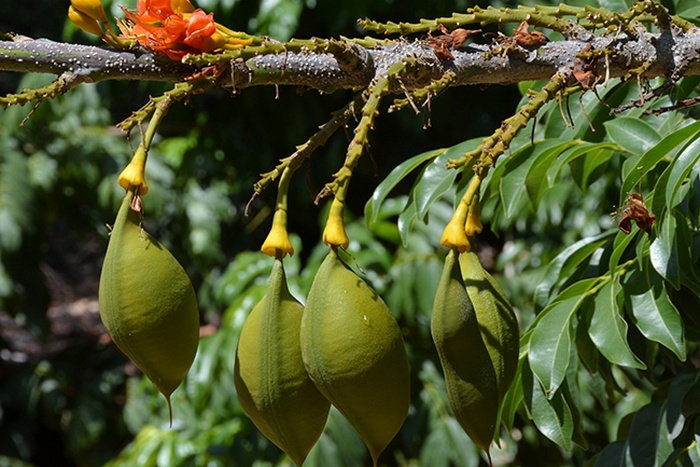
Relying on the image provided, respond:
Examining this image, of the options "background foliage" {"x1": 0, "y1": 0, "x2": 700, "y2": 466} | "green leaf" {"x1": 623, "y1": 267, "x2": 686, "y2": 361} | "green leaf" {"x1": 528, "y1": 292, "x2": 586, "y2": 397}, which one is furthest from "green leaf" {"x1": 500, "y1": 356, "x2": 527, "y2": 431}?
"green leaf" {"x1": 623, "y1": 267, "x2": 686, "y2": 361}

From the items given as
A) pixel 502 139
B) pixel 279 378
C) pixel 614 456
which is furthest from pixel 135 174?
pixel 614 456

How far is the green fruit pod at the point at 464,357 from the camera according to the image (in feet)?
2.71

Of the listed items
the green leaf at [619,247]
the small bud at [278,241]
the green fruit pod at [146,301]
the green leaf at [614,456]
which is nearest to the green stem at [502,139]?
the small bud at [278,241]

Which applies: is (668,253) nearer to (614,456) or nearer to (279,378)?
(614,456)

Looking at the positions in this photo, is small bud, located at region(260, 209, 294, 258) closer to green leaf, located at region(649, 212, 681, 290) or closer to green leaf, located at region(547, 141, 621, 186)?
green leaf, located at region(649, 212, 681, 290)

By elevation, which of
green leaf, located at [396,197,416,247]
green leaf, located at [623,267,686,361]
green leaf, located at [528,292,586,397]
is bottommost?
green leaf, located at [528,292,586,397]

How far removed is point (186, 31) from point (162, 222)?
3.36m

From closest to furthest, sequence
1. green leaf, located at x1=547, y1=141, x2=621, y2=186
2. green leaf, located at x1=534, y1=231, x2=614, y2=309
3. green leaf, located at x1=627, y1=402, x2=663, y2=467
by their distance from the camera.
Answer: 1. green leaf, located at x1=627, y1=402, x2=663, y2=467
2. green leaf, located at x1=547, y1=141, x2=621, y2=186
3. green leaf, located at x1=534, y1=231, x2=614, y2=309

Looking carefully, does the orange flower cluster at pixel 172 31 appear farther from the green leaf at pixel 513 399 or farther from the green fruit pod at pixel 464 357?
the green leaf at pixel 513 399

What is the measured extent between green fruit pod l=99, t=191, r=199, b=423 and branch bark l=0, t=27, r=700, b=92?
127mm

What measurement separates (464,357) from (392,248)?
2.62m

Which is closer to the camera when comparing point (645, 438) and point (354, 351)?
point (354, 351)

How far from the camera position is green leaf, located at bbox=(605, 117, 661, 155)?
1392 mm

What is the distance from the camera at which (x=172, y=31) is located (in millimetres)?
833
